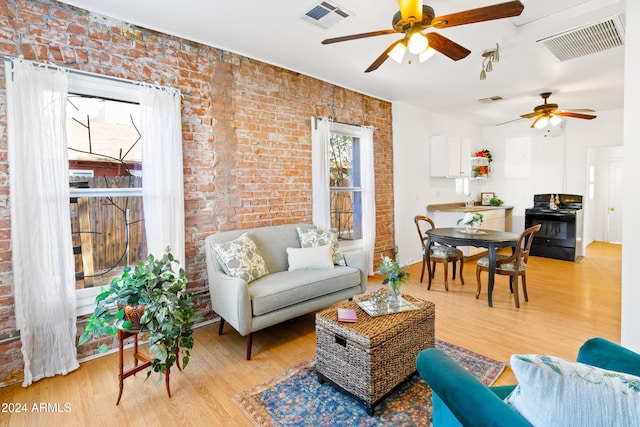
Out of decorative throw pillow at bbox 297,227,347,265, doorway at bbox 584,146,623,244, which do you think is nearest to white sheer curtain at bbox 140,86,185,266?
decorative throw pillow at bbox 297,227,347,265

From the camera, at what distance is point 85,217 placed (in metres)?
2.51

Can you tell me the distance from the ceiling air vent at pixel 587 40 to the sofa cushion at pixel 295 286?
2.83 m

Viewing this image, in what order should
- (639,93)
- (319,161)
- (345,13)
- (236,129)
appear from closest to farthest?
(639,93) → (345,13) → (236,129) → (319,161)

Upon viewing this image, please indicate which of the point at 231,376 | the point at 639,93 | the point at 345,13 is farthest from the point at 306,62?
the point at 231,376

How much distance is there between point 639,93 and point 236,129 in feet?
10.3

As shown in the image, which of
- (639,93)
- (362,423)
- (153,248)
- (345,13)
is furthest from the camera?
(153,248)

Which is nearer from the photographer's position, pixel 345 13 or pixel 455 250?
pixel 345 13

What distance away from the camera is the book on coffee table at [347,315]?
1973 mm

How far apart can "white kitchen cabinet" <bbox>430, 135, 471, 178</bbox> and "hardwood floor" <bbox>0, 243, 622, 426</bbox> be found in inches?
84.4

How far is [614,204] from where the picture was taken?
7141mm

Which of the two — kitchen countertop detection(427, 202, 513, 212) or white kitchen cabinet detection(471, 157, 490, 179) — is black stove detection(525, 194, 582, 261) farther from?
white kitchen cabinet detection(471, 157, 490, 179)

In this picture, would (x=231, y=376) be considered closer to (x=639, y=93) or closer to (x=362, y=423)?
(x=362, y=423)

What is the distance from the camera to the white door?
23.2 feet

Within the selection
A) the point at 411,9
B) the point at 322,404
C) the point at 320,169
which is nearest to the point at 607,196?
the point at 320,169
